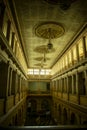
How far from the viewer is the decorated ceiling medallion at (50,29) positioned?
1012 centimetres

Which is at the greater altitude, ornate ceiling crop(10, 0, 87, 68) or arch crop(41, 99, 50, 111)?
ornate ceiling crop(10, 0, 87, 68)

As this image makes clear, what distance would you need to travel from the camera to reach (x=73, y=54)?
45.8 ft

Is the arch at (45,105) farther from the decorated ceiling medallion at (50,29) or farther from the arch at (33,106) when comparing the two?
the decorated ceiling medallion at (50,29)

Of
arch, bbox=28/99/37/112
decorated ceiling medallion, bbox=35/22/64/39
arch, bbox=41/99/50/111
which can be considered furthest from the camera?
arch, bbox=41/99/50/111

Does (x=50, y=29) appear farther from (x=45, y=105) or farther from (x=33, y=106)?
(x=33, y=106)

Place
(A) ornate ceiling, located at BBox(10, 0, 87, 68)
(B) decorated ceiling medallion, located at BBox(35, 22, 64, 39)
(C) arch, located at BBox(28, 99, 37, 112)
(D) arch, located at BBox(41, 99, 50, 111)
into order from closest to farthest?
(A) ornate ceiling, located at BBox(10, 0, 87, 68)
(B) decorated ceiling medallion, located at BBox(35, 22, 64, 39)
(C) arch, located at BBox(28, 99, 37, 112)
(D) arch, located at BBox(41, 99, 50, 111)

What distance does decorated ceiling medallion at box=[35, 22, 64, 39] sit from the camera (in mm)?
10117

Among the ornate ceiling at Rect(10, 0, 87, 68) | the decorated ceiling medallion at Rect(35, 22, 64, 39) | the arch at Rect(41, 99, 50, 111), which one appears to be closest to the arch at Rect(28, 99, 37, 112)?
the arch at Rect(41, 99, 50, 111)

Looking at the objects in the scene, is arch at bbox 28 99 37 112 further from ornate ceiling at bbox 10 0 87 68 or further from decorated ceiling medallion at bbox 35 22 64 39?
decorated ceiling medallion at bbox 35 22 64 39

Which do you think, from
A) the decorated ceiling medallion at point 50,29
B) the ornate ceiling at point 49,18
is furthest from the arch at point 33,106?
→ the decorated ceiling medallion at point 50,29

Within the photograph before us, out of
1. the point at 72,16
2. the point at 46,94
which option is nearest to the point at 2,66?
the point at 72,16

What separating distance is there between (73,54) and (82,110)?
19.6 ft

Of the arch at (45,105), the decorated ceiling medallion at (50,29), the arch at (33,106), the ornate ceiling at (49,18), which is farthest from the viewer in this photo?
the arch at (45,105)

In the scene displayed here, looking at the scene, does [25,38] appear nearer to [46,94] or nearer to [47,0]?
[47,0]
